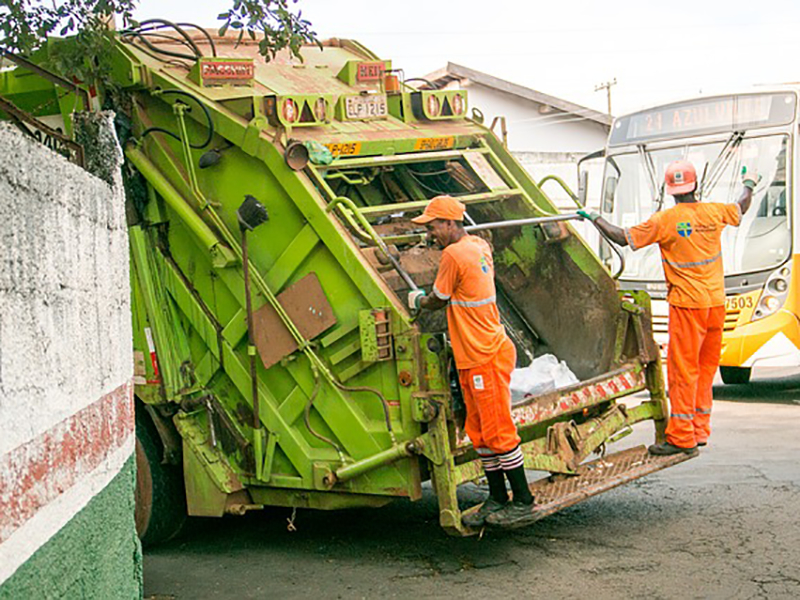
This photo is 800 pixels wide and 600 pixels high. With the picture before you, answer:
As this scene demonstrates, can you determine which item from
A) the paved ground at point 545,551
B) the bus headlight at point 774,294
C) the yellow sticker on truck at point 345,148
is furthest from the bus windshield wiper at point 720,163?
the yellow sticker on truck at point 345,148

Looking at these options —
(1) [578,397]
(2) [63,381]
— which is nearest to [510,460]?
(1) [578,397]

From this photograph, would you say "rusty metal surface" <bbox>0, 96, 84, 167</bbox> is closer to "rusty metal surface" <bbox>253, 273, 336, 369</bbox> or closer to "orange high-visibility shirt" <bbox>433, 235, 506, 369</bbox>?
"rusty metal surface" <bbox>253, 273, 336, 369</bbox>

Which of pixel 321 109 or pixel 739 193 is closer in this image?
pixel 321 109

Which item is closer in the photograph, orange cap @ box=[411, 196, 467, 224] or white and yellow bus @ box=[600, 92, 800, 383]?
orange cap @ box=[411, 196, 467, 224]

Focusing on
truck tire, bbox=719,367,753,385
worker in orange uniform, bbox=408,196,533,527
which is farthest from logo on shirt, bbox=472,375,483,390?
truck tire, bbox=719,367,753,385

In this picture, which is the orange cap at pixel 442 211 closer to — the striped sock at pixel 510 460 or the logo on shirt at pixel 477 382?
the logo on shirt at pixel 477 382

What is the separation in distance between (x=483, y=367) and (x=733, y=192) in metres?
6.53

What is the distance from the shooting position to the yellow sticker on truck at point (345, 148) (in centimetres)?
623

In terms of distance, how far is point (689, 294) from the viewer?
258 inches

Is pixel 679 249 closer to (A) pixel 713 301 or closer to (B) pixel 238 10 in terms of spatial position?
(A) pixel 713 301

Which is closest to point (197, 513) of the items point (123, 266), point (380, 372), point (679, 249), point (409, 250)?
point (380, 372)

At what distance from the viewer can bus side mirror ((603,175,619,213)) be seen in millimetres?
12477

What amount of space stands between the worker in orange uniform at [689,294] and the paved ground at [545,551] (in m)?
0.48

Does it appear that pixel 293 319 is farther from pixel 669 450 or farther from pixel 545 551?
pixel 669 450
